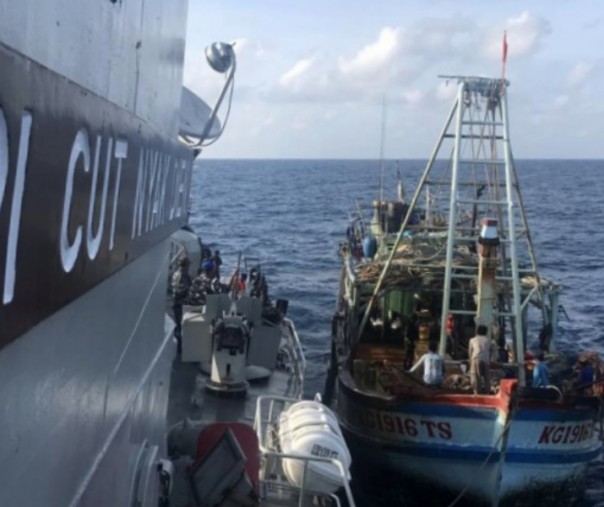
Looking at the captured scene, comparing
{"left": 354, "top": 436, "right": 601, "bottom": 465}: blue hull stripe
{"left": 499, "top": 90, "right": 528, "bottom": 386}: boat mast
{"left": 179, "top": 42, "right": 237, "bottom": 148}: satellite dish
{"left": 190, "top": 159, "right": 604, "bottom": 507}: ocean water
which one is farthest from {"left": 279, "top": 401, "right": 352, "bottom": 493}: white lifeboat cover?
{"left": 190, "top": 159, "right": 604, "bottom": 507}: ocean water

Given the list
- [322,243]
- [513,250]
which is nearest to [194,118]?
[513,250]

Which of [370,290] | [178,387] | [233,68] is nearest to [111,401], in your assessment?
[233,68]

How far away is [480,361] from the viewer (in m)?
12.8

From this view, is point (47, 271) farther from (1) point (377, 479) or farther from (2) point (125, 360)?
(1) point (377, 479)

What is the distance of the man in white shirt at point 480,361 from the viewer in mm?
12555

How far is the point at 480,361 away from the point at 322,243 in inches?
1582

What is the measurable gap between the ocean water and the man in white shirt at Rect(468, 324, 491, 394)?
12.3ft

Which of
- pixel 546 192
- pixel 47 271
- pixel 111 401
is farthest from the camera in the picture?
pixel 546 192

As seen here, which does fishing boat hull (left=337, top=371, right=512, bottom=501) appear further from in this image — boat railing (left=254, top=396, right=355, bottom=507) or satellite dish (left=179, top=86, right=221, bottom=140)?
satellite dish (left=179, top=86, right=221, bottom=140)

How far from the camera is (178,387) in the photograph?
13070 mm

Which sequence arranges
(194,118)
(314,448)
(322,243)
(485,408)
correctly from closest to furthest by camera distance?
(194,118), (314,448), (485,408), (322,243)

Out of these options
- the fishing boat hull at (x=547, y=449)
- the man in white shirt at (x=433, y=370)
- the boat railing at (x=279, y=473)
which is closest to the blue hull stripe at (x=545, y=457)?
the fishing boat hull at (x=547, y=449)

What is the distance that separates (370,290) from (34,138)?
1672cm

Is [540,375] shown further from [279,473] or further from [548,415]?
[279,473]
